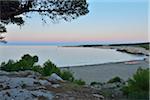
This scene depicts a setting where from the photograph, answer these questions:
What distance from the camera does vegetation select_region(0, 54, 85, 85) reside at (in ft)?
42.1

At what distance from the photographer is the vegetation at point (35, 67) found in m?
12.8

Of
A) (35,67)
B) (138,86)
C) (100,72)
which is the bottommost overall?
(100,72)

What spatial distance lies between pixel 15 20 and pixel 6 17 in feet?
2.11

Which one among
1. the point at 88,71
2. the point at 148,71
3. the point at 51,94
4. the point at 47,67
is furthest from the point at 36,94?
the point at 88,71

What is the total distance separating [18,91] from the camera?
29.3 ft

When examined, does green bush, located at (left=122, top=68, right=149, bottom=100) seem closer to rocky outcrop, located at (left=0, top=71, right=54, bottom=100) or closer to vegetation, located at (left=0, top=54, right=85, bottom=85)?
rocky outcrop, located at (left=0, top=71, right=54, bottom=100)

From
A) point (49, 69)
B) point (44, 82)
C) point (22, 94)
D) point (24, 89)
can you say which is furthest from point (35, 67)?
point (22, 94)

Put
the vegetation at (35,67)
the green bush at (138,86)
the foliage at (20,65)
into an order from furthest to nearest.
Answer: the foliage at (20,65) < the vegetation at (35,67) < the green bush at (138,86)

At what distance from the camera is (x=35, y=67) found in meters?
14.4

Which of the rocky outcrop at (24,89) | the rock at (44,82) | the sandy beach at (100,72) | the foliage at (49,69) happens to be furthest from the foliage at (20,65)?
the rock at (44,82)

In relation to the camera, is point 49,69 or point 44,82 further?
point 49,69

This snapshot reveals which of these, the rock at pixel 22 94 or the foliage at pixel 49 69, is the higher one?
the foliage at pixel 49 69

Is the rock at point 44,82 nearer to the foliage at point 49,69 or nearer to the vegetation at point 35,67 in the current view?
the vegetation at point 35,67

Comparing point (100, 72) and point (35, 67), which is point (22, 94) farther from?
point (100, 72)
